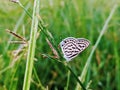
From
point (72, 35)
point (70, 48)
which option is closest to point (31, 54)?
point (70, 48)

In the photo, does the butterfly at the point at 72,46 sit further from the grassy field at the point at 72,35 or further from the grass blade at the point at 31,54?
Result: the grassy field at the point at 72,35

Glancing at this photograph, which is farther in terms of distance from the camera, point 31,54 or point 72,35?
point 72,35

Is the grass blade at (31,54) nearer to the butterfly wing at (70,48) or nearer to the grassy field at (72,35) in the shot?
the butterfly wing at (70,48)

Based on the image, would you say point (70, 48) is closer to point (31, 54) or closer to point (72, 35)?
point (31, 54)

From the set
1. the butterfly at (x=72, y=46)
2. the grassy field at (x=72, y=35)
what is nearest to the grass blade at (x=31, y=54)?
the butterfly at (x=72, y=46)

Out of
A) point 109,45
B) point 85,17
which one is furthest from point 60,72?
point 85,17

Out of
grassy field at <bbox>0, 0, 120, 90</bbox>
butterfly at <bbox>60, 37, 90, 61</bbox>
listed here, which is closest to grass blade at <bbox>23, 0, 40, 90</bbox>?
butterfly at <bbox>60, 37, 90, 61</bbox>

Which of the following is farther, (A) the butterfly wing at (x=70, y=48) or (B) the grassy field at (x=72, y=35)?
(B) the grassy field at (x=72, y=35)

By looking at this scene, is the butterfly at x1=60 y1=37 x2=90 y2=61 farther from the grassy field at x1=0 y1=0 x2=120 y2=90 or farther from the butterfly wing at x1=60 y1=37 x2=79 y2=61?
the grassy field at x1=0 y1=0 x2=120 y2=90

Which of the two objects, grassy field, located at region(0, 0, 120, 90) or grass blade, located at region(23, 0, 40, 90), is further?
grassy field, located at region(0, 0, 120, 90)
